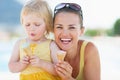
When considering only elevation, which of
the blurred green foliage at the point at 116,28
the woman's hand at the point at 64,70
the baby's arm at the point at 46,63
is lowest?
the woman's hand at the point at 64,70

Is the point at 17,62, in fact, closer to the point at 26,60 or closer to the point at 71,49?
the point at 26,60

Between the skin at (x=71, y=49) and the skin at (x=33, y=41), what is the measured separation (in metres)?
0.05

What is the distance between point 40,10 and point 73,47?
27 centimetres

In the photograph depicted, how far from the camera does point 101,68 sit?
72.4 inches

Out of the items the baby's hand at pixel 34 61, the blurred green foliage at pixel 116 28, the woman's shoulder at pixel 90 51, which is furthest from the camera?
the blurred green foliage at pixel 116 28

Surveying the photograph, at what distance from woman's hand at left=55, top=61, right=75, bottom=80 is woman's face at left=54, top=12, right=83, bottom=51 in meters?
0.09

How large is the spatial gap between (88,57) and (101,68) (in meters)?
0.22

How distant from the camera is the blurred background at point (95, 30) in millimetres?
1747

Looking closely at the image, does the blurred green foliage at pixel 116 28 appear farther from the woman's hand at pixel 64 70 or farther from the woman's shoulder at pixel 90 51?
the woman's hand at pixel 64 70

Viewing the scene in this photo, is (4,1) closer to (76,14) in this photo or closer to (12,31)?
(12,31)

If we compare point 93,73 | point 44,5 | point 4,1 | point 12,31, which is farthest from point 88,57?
point 4,1

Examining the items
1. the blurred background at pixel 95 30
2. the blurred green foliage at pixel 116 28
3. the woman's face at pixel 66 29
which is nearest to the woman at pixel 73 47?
the woman's face at pixel 66 29

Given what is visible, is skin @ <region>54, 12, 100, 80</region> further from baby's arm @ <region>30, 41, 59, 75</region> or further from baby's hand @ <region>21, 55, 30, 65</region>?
baby's hand @ <region>21, 55, 30, 65</region>

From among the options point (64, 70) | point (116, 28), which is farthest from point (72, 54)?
point (116, 28)
